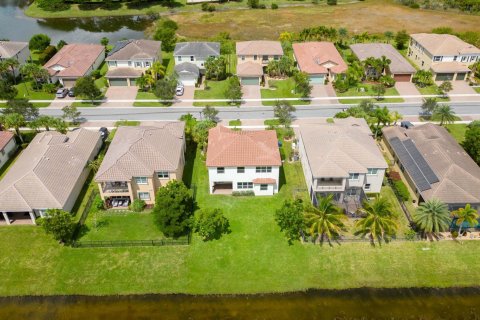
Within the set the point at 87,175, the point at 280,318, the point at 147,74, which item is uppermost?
the point at 147,74

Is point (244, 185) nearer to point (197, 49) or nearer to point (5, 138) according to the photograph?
point (5, 138)

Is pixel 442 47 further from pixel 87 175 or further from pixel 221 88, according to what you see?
pixel 87 175

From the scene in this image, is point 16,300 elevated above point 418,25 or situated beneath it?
situated beneath

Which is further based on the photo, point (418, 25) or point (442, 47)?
point (418, 25)

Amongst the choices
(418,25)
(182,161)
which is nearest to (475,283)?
(182,161)

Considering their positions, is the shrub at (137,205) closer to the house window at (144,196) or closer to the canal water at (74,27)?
Answer: the house window at (144,196)

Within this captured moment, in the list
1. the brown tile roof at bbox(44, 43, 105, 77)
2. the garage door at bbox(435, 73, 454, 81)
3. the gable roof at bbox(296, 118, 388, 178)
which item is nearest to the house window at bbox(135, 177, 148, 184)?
the gable roof at bbox(296, 118, 388, 178)


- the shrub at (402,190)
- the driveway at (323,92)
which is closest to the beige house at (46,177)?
the driveway at (323,92)
